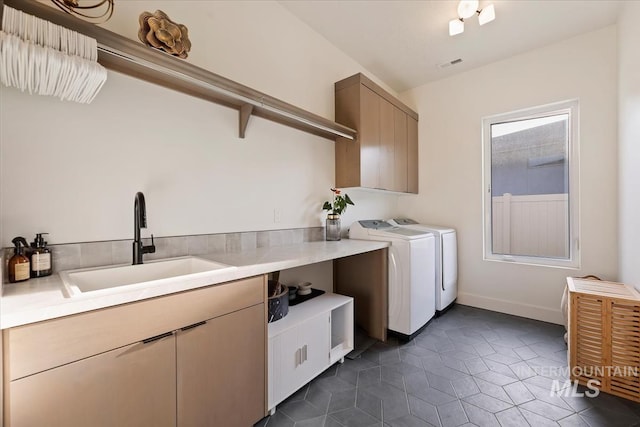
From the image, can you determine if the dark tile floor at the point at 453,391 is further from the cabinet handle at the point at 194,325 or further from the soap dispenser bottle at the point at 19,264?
the soap dispenser bottle at the point at 19,264

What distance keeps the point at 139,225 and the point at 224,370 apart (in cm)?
79

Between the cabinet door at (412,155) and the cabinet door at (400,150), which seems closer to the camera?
the cabinet door at (400,150)

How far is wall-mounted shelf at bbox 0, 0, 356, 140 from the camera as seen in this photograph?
3.33 feet

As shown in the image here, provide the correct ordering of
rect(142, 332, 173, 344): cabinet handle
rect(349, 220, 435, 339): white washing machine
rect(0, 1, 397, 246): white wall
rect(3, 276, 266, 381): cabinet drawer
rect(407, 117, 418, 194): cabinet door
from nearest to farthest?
rect(3, 276, 266, 381): cabinet drawer → rect(142, 332, 173, 344): cabinet handle → rect(0, 1, 397, 246): white wall → rect(349, 220, 435, 339): white washing machine → rect(407, 117, 418, 194): cabinet door

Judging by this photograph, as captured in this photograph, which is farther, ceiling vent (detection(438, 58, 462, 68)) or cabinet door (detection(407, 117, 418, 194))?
cabinet door (detection(407, 117, 418, 194))

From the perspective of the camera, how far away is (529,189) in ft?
9.49

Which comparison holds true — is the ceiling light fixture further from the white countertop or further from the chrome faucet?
the chrome faucet

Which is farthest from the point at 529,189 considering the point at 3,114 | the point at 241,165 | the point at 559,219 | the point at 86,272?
the point at 3,114

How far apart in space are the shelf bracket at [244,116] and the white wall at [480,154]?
99.3 inches

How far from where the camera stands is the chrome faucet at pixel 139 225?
50.3 inches

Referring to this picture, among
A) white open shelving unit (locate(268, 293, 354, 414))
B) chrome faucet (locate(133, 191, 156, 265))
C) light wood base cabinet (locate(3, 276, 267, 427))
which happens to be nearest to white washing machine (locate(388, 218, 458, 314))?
white open shelving unit (locate(268, 293, 354, 414))

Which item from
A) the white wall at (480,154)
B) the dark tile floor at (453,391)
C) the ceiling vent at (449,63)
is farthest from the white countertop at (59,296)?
the ceiling vent at (449,63)

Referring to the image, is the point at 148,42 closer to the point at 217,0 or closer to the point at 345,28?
the point at 217,0

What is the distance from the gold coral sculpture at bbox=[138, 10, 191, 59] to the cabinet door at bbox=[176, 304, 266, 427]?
1306 millimetres
